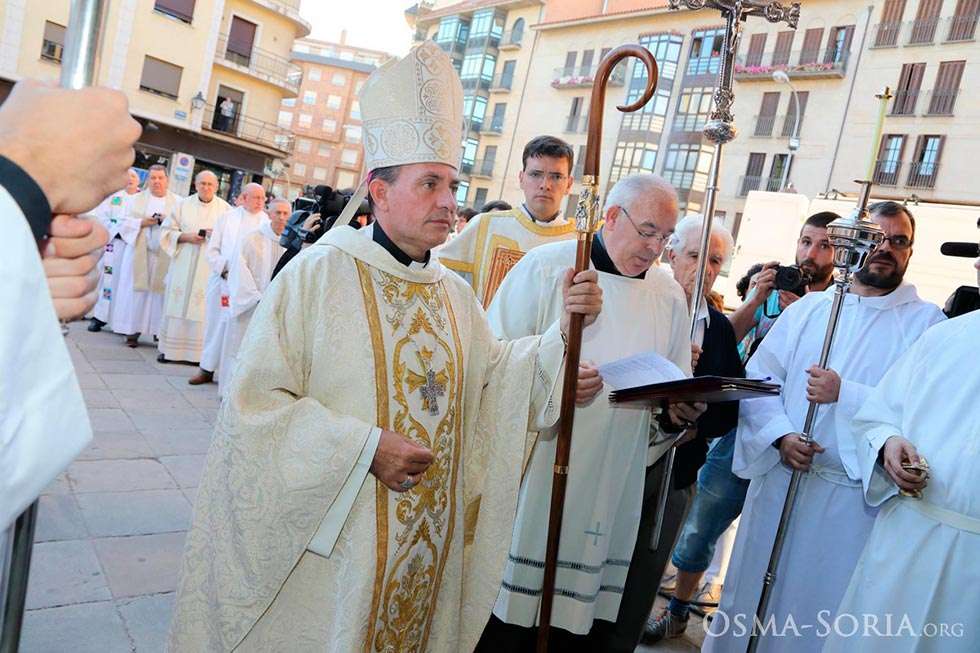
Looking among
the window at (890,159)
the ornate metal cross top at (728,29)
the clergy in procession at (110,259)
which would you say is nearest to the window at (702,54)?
the window at (890,159)

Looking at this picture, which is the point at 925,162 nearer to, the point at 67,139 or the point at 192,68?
the point at 192,68

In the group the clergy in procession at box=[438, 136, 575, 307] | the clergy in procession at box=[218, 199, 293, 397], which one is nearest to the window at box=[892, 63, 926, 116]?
the clergy in procession at box=[218, 199, 293, 397]

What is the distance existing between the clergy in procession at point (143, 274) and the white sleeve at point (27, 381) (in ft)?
28.4

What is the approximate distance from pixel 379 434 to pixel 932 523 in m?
1.79

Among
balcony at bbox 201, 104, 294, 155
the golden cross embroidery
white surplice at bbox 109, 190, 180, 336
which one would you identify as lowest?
white surplice at bbox 109, 190, 180, 336

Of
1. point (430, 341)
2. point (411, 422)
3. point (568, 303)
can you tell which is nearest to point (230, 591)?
point (411, 422)

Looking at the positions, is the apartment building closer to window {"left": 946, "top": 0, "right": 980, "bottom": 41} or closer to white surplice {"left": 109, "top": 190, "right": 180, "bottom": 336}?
white surplice {"left": 109, "top": 190, "right": 180, "bottom": 336}

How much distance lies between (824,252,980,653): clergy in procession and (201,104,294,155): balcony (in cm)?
3093

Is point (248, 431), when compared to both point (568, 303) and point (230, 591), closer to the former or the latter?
point (230, 591)

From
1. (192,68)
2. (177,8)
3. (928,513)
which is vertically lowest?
(928,513)

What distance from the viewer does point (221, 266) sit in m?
7.54

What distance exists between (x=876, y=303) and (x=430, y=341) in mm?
2243

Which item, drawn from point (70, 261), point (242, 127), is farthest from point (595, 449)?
point (242, 127)

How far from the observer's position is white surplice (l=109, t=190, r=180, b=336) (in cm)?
→ 892
